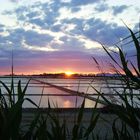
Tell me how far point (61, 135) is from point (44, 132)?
0.13m

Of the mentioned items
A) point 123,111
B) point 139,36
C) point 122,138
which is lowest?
point 122,138

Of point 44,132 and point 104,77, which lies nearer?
point 44,132

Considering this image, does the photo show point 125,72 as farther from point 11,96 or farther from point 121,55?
point 11,96

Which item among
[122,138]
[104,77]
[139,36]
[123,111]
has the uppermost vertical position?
[139,36]

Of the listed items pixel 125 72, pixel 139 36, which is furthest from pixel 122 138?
pixel 139 36

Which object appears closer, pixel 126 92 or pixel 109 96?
pixel 126 92

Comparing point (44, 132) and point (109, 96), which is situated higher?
point (109, 96)

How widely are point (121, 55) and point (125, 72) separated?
0.52ft

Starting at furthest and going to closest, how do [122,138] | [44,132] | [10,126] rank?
[122,138]
[44,132]
[10,126]

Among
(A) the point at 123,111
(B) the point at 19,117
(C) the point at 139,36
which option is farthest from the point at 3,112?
(C) the point at 139,36

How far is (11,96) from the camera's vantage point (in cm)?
287

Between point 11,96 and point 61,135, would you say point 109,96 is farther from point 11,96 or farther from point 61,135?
point 11,96

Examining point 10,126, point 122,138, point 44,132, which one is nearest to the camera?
point 10,126

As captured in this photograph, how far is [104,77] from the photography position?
3.10 metres
